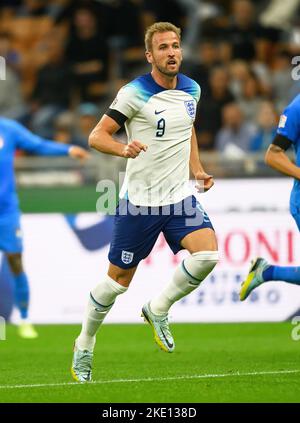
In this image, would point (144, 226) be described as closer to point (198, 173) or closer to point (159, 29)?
point (198, 173)

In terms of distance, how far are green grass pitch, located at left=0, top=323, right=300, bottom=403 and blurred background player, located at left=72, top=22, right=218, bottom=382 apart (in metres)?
0.44

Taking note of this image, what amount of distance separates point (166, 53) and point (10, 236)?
195 inches

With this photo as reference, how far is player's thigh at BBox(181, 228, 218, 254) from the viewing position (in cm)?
870

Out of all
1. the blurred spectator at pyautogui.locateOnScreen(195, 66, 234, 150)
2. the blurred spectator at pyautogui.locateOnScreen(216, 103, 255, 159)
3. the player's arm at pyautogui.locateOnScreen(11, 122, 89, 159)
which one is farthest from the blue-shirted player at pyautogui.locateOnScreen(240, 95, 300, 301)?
the blurred spectator at pyautogui.locateOnScreen(195, 66, 234, 150)

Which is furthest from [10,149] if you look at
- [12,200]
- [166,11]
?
[166,11]

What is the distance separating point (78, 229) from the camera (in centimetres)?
1462

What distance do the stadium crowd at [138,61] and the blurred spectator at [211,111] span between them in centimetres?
1

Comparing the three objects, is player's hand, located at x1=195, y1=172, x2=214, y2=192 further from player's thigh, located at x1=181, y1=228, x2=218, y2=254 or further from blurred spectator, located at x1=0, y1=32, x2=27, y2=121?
blurred spectator, located at x1=0, y1=32, x2=27, y2=121

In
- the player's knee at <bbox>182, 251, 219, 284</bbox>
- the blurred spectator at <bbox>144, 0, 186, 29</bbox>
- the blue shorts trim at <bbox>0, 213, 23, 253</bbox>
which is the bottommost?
the player's knee at <bbox>182, 251, 219, 284</bbox>

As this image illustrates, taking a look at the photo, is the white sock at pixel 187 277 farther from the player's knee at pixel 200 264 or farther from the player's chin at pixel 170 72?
the player's chin at pixel 170 72

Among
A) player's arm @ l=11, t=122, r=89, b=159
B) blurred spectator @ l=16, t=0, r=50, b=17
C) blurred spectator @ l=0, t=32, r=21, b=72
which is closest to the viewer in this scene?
player's arm @ l=11, t=122, r=89, b=159

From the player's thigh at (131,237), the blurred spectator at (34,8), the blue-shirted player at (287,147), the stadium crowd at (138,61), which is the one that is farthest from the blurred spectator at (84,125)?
the player's thigh at (131,237)

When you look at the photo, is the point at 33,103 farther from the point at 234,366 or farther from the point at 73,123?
the point at 234,366

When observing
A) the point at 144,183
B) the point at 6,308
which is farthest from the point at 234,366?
the point at 6,308
